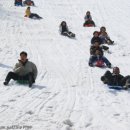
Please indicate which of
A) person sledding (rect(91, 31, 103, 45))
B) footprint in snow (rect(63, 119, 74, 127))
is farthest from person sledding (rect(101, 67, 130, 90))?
person sledding (rect(91, 31, 103, 45))

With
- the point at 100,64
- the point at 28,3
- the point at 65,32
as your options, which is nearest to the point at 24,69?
the point at 100,64

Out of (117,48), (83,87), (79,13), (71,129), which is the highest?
(79,13)

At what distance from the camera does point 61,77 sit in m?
13.2

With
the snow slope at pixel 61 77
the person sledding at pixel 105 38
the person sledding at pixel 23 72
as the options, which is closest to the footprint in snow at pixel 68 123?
the snow slope at pixel 61 77

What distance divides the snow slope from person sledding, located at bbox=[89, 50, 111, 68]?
0.31 meters

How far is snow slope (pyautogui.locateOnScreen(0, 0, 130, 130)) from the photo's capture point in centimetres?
872

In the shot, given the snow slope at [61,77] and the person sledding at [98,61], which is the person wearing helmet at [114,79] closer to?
the snow slope at [61,77]

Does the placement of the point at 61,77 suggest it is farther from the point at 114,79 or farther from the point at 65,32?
the point at 65,32

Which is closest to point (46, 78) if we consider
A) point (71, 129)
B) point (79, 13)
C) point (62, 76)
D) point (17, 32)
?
point (62, 76)

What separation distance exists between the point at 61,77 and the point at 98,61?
235 centimetres

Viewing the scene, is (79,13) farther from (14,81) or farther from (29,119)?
(29,119)

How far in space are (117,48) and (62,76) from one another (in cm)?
578

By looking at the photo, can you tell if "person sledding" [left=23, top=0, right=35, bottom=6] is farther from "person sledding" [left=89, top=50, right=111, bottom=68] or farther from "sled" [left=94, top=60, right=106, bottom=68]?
"sled" [left=94, top=60, right=106, bottom=68]

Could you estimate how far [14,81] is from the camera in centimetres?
1195
